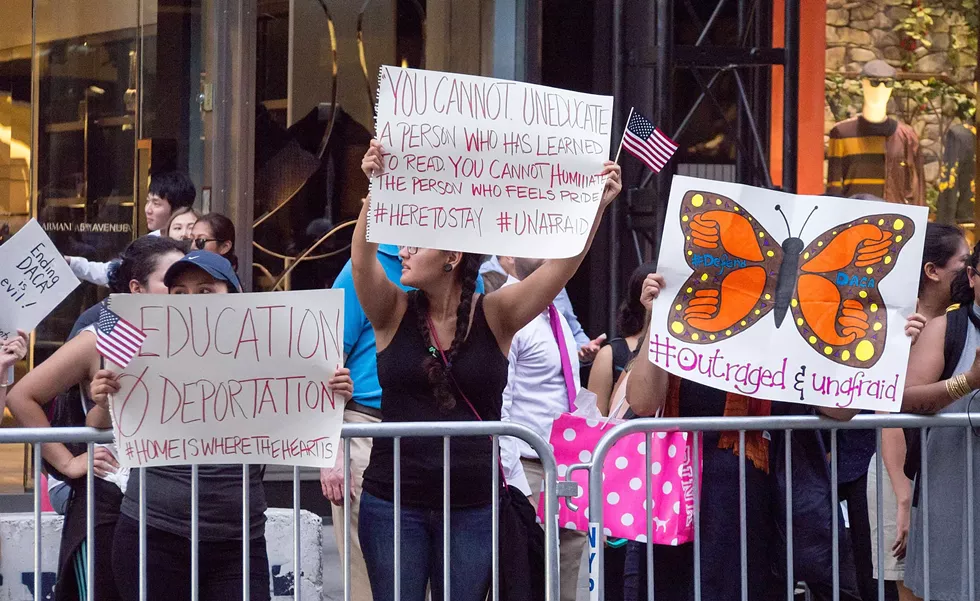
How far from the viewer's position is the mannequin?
9.68m

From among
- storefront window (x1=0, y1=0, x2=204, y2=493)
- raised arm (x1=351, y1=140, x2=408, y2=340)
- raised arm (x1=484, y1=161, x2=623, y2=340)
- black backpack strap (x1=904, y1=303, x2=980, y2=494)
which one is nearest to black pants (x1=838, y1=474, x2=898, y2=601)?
black backpack strap (x1=904, y1=303, x2=980, y2=494)

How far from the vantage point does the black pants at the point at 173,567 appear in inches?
169

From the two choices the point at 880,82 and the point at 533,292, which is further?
the point at 880,82

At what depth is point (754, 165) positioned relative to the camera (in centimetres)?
900

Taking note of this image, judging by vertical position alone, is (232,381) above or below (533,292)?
below

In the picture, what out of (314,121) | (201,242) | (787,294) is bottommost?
(787,294)

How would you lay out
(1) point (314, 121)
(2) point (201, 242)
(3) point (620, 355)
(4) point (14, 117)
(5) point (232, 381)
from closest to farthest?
(5) point (232, 381) < (3) point (620, 355) < (2) point (201, 242) < (4) point (14, 117) < (1) point (314, 121)

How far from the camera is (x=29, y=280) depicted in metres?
4.56

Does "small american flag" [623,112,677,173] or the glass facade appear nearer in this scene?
"small american flag" [623,112,677,173]

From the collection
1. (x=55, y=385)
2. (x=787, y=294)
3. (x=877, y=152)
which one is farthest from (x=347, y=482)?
(x=877, y=152)

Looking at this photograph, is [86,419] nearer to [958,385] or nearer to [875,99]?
[958,385]

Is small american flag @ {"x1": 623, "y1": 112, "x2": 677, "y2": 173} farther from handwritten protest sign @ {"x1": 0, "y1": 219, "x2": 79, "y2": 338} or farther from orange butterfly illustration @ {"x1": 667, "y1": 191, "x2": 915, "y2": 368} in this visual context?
handwritten protest sign @ {"x1": 0, "y1": 219, "x2": 79, "y2": 338}

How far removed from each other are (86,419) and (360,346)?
1.16m

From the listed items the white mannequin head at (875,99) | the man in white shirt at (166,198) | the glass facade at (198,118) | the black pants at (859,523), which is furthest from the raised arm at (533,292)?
the white mannequin head at (875,99)
